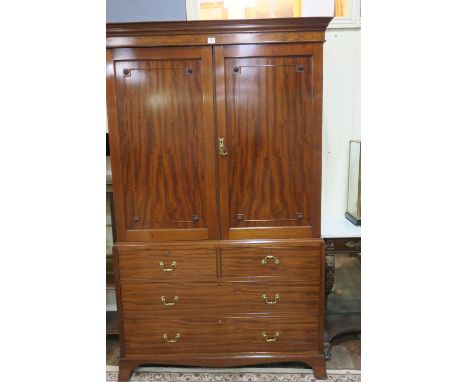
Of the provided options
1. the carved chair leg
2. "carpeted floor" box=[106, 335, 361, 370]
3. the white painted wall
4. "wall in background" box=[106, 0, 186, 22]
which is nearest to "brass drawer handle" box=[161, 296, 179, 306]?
"carpeted floor" box=[106, 335, 361, 370]

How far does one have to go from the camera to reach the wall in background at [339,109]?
2152 mm

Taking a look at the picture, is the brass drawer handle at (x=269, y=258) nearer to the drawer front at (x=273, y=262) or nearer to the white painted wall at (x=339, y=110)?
the drawer front at (x=273, y=262)

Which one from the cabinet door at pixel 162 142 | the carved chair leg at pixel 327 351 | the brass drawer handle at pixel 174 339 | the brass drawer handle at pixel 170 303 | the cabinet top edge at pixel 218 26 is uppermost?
the cabinet top edge at pixel 218 26

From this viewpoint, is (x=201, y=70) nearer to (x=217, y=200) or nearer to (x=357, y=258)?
(x=217, y=200)

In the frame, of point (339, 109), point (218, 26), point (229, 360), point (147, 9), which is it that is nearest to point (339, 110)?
point (339, 109)

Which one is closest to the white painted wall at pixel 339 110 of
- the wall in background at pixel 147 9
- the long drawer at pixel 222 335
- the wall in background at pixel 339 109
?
the wall in background at pixel 339 109

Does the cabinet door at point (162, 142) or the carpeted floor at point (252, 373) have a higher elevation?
the cabinet door at point (162, 142)

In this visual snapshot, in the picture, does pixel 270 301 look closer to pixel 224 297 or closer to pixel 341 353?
pixel 224 297

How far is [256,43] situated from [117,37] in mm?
682

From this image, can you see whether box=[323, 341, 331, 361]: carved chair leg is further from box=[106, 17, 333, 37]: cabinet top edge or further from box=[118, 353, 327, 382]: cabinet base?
box=[106, 17, 333, 37]: cabinet top edge

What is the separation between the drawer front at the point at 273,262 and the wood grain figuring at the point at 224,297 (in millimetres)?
49

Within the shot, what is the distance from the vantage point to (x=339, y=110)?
7.25 ft
